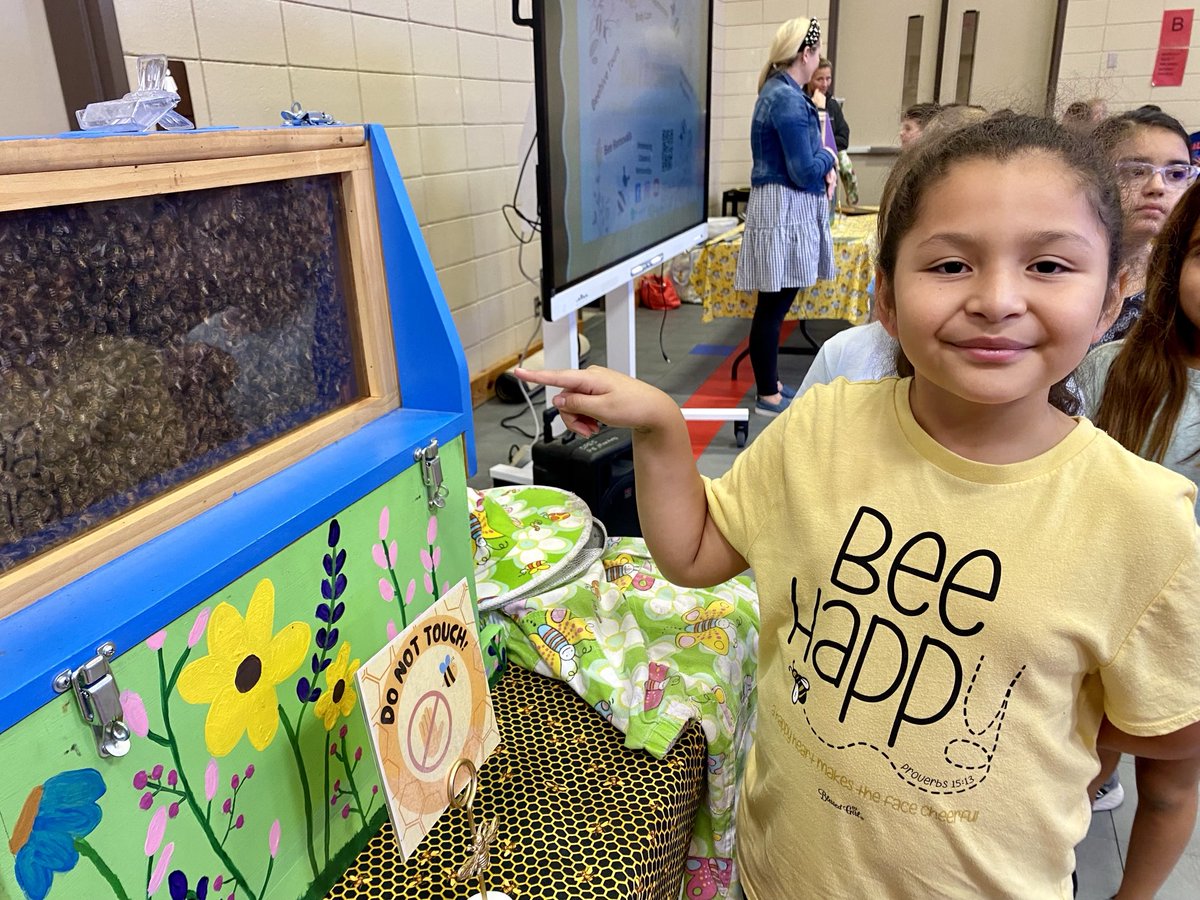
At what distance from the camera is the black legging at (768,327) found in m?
3.35

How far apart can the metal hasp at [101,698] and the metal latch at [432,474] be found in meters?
0.35

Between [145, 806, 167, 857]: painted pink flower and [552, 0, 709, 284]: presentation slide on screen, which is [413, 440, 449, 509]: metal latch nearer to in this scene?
[145, 806, 167, 857]: painted pink flower

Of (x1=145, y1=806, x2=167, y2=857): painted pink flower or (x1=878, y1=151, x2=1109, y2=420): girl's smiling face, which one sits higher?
(x1=878, y1=151, x2=1109, y2=420): girl's smiling face

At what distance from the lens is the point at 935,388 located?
73 cm

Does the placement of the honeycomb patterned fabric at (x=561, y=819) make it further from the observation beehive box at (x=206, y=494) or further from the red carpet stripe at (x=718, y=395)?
the red carpet stripe at (x=718, y=395)

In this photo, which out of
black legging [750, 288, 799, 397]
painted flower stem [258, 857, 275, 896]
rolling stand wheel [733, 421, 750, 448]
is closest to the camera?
painted flower stem [258, 857, 275, 896]

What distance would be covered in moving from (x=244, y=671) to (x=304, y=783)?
146mm

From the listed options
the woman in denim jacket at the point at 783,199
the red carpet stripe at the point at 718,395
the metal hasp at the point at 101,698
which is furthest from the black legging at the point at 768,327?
the metal hasp at the point at 101,698

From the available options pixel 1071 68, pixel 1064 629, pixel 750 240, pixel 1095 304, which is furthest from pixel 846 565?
pixel 1071 68

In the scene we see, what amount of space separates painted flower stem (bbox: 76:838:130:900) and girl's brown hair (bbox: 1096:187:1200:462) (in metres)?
1.23

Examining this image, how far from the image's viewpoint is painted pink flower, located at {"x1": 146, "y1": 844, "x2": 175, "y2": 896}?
1.96 feet

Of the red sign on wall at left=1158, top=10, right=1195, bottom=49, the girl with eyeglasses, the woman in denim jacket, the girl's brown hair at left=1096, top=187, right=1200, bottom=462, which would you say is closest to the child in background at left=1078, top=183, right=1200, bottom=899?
the girl's brown hair at left=1096, top=187, right=1200, bottom=462

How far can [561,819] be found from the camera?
846mm

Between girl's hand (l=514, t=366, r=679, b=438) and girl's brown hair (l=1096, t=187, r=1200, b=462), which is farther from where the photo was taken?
girl's brown hair (l=1096, t=187, r=1200, b=462)
